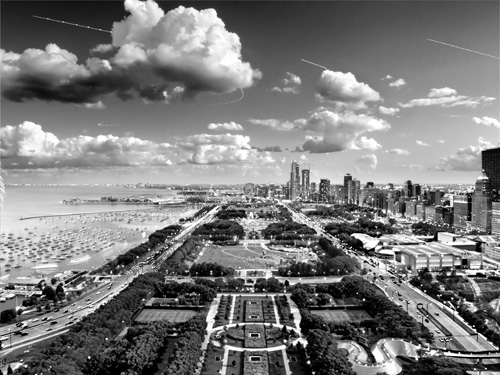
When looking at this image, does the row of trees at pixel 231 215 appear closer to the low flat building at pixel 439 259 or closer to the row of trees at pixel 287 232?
the row of trees at pixel 287 232

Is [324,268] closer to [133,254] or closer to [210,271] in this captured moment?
[210,271]

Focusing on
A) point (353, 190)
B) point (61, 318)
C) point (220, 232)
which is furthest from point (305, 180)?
point (61, 318)

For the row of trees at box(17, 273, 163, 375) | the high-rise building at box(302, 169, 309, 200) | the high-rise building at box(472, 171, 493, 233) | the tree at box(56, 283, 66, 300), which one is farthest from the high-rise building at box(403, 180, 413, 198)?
the tree at box(56, 283, 66, 300)

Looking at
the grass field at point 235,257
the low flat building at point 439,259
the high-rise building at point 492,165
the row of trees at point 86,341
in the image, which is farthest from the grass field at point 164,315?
the high-rise building at point 492,165

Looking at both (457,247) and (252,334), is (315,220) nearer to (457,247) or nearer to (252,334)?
(457,247)

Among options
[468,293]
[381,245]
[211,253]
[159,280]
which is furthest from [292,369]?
[381,245]

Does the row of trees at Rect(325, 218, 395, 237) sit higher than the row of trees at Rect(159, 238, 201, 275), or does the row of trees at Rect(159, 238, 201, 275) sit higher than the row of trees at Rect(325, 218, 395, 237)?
the row of trees at Rect(325, 218, 395, 237)

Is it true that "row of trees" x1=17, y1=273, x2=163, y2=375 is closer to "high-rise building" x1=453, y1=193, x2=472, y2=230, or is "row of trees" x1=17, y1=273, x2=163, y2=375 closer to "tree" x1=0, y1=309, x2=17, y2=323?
"tree" x1=0, y1=309, x2=17, y2=323
